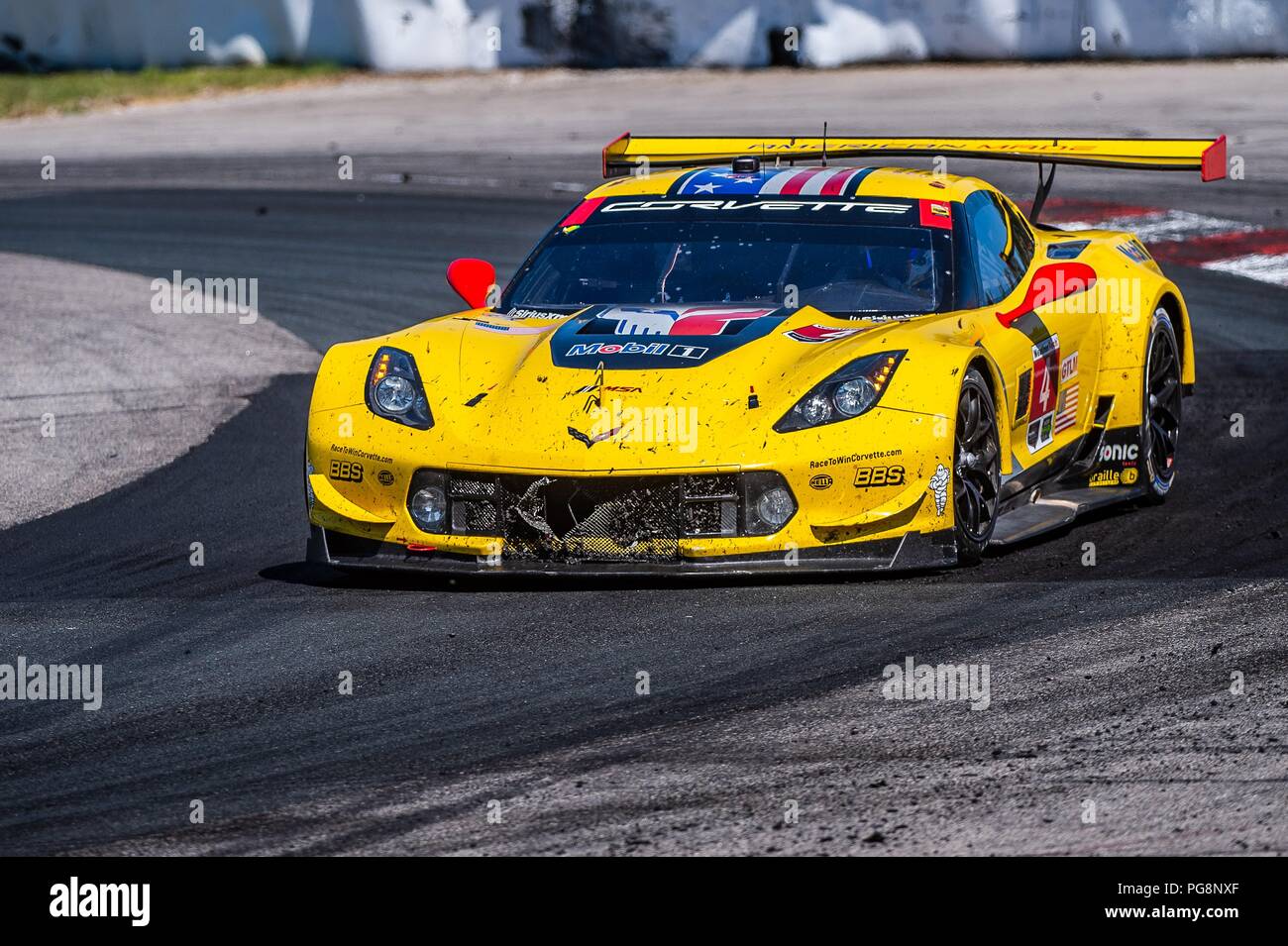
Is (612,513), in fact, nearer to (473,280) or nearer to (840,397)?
(840,397)

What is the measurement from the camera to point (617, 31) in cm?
2628

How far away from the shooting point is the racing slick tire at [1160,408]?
8.16m

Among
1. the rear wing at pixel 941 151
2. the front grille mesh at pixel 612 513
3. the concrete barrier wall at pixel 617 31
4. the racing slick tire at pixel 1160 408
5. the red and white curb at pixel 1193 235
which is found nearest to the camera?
the front grille mesh at pixel 612 513

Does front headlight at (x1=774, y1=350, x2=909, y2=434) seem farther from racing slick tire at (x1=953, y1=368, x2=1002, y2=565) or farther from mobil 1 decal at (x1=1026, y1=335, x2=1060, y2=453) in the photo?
mobil 1 decal at (x1=1026, y1=335, x2=1060, y2=453)

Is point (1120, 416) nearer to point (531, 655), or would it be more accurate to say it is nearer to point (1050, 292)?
point (1050, 292)

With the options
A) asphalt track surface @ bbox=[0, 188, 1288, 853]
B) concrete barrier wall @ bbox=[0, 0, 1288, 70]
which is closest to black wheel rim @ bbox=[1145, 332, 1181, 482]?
asphalt track surface @ bbox=[0, 188, 1288, 853]

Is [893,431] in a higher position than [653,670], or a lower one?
higher

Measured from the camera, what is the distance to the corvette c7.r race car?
6508mm

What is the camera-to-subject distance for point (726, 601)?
21.5 ft

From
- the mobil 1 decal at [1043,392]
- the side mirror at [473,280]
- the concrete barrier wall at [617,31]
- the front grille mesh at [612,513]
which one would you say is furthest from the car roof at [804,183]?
the concrete barrier wall at [617,31]

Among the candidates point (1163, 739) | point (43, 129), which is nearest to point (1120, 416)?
point (1163, 739)

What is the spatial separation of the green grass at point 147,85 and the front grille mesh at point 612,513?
2144 cm

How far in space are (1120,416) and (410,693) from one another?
3586 millimetres

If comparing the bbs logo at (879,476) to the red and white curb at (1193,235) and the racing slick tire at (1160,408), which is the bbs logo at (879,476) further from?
the red and white curb at (1193,235)
